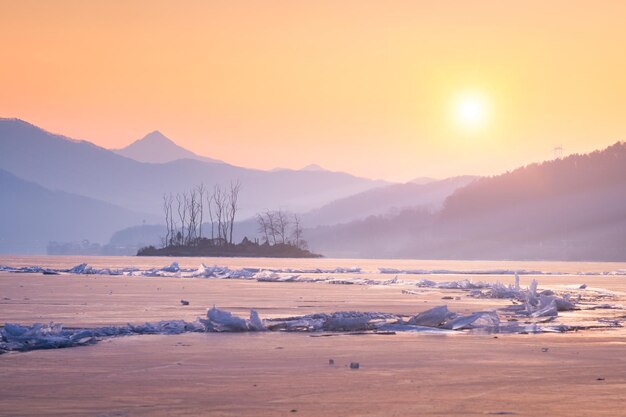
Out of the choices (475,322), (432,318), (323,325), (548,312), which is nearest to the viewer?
(323,325)

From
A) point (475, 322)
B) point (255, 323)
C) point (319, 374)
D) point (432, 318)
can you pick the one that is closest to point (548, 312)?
point (475, 322)

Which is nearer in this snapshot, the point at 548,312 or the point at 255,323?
Result: the point at 255,323

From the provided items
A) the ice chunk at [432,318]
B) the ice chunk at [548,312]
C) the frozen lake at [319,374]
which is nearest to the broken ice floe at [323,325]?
the ice chunk at [432,318]

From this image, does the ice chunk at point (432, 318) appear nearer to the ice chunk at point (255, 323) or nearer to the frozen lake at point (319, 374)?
the frozen lake at point (319, 374)

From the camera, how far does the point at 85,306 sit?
84.4ft

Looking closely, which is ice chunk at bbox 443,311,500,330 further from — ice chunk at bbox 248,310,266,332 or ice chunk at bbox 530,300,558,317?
ice chunk at bbox 248,310,266,332

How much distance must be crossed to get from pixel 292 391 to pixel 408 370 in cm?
238

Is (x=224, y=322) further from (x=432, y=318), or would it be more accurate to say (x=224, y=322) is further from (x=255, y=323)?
(x=432, y=318)

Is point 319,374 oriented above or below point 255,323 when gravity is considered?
below

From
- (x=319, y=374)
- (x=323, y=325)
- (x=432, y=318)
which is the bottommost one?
(x=319, y=374)

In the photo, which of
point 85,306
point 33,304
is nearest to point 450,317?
point 85,306

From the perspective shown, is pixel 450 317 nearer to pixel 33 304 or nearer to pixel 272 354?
pixel 272 354

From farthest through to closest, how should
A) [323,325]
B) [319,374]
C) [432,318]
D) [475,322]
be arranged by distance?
[475,322], [432,318], [323,325], [319,374]

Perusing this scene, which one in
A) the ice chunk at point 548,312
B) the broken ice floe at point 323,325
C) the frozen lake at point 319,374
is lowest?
the frozen lake at point 319,374
